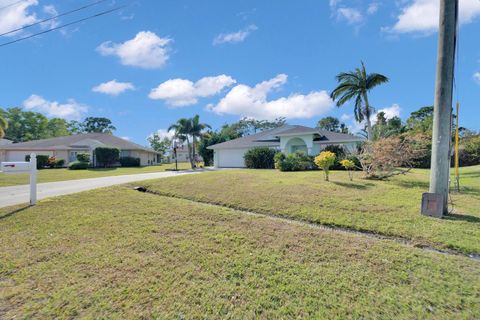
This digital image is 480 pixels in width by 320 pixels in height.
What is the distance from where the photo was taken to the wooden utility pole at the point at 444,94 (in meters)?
5.62

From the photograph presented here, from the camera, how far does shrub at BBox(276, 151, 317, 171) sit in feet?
56.0

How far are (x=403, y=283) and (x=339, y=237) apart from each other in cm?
150

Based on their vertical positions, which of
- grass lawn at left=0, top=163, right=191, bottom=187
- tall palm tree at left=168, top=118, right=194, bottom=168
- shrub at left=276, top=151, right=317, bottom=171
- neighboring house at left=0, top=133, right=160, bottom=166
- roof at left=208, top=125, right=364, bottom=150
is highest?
tall palm tree at left=168, top=118, right=194, bottom=168

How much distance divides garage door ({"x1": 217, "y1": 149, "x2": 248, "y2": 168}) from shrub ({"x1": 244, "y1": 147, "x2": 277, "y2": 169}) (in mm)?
3295

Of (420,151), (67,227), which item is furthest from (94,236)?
(420,151)

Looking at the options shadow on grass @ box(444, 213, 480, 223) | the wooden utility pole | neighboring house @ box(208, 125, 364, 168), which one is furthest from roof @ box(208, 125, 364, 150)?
shadow on grass @ box(444, 213, 480, 223)

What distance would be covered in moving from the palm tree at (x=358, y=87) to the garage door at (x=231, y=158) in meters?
11.2

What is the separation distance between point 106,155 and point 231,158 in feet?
52.7

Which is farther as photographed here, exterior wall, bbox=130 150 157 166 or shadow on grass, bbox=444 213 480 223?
exterior wall, bbox=130 150 157 166

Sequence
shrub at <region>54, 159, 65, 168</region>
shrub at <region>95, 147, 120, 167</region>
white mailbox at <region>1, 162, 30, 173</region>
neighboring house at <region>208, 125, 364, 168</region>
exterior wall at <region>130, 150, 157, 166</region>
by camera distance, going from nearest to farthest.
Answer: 1. white mailbox at <region>1, 162, 30, 173</region>
2. neighboring house at <region>208, 125, 364, 168</region>
3. shrub at <region>54, 159, 65, 168</region>
4. shrub at <region>95, 147, 120, 167</region>
5. exterior wall at <region>130, 150, 157, 166</region>

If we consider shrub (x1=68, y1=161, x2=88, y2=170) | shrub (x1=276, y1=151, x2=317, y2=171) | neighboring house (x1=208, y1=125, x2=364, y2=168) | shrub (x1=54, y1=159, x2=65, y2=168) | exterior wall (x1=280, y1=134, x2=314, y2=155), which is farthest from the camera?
shrub (x1=54, y1=159, x2=65, y2=168)

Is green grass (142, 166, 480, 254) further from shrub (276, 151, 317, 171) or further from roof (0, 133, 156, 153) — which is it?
roof (0, 133, 156, 153)

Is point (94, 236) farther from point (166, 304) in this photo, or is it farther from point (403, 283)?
point (403, 283)

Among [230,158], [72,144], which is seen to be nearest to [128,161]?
[72,144]
